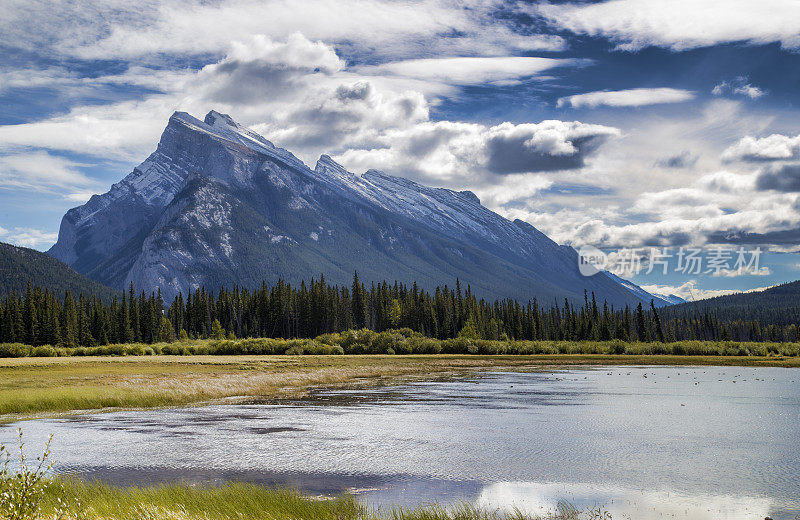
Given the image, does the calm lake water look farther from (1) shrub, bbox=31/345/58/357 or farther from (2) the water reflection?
(1) shrub, bbox=31/345/58/357

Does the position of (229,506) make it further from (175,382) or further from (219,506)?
(175,382)

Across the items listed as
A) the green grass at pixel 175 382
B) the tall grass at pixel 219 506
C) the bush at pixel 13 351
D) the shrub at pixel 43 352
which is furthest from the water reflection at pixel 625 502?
the bush at pixel 13 351

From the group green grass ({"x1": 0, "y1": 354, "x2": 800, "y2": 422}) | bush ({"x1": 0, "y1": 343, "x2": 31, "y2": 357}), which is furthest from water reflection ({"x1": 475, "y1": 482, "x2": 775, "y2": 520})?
bush ({"x1": 0, "y1": 343, "x2": 31, "y2": 357})

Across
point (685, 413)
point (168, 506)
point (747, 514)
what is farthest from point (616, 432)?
point (168, 506)

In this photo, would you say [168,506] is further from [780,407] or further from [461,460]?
[780,407]

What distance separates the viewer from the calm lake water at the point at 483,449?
19844 mm

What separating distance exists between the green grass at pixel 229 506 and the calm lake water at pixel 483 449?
1.37 m

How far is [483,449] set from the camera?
2748 centimetres

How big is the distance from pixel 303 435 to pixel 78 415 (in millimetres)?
17612

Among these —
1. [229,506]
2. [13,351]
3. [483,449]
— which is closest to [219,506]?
[229,506]

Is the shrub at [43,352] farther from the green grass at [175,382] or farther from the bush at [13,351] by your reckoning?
the green grass at [175,382]

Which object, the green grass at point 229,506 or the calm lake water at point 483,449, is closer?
the green grass at point 229,506

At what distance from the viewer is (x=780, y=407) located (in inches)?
1651

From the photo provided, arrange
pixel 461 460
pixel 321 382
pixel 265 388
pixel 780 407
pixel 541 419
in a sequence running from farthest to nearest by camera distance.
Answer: pixel 321 382
pixel 265 388
pixel 780 407
pixel 541 419
pixel 461 460
